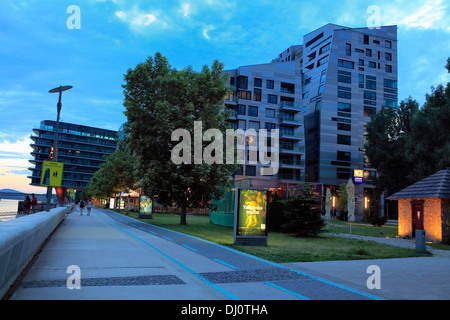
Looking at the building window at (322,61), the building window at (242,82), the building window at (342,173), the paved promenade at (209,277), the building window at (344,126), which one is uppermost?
the building window at (322,61)

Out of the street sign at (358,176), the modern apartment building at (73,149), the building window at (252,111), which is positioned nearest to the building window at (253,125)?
the building window at (252,111)

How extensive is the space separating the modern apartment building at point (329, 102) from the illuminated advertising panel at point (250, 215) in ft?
143

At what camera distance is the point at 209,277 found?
7.39 meters

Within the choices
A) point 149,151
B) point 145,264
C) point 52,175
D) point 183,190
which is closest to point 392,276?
point 145,264

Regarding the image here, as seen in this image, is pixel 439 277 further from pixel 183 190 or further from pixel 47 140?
pixel 47 140

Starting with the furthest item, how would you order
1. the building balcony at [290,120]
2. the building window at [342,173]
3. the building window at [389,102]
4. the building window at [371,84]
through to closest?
the building window at [389,102]
the building window at [371,84]
the building window at [342,173]
the building balcony at [290,120]

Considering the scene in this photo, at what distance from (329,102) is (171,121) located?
44.1m

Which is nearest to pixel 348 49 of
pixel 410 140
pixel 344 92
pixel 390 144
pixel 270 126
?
pixel 344 92

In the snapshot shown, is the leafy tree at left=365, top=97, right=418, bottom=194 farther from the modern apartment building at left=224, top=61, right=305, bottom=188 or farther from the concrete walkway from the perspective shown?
the concrete walkway

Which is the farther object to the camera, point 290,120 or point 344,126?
point 344,126

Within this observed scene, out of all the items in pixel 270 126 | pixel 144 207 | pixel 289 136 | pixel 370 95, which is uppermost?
pixel 370 95

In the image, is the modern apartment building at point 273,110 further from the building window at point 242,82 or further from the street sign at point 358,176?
the street sign at point 358,176

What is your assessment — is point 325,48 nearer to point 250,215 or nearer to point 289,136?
point 289,136

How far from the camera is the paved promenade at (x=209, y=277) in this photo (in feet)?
19.5
